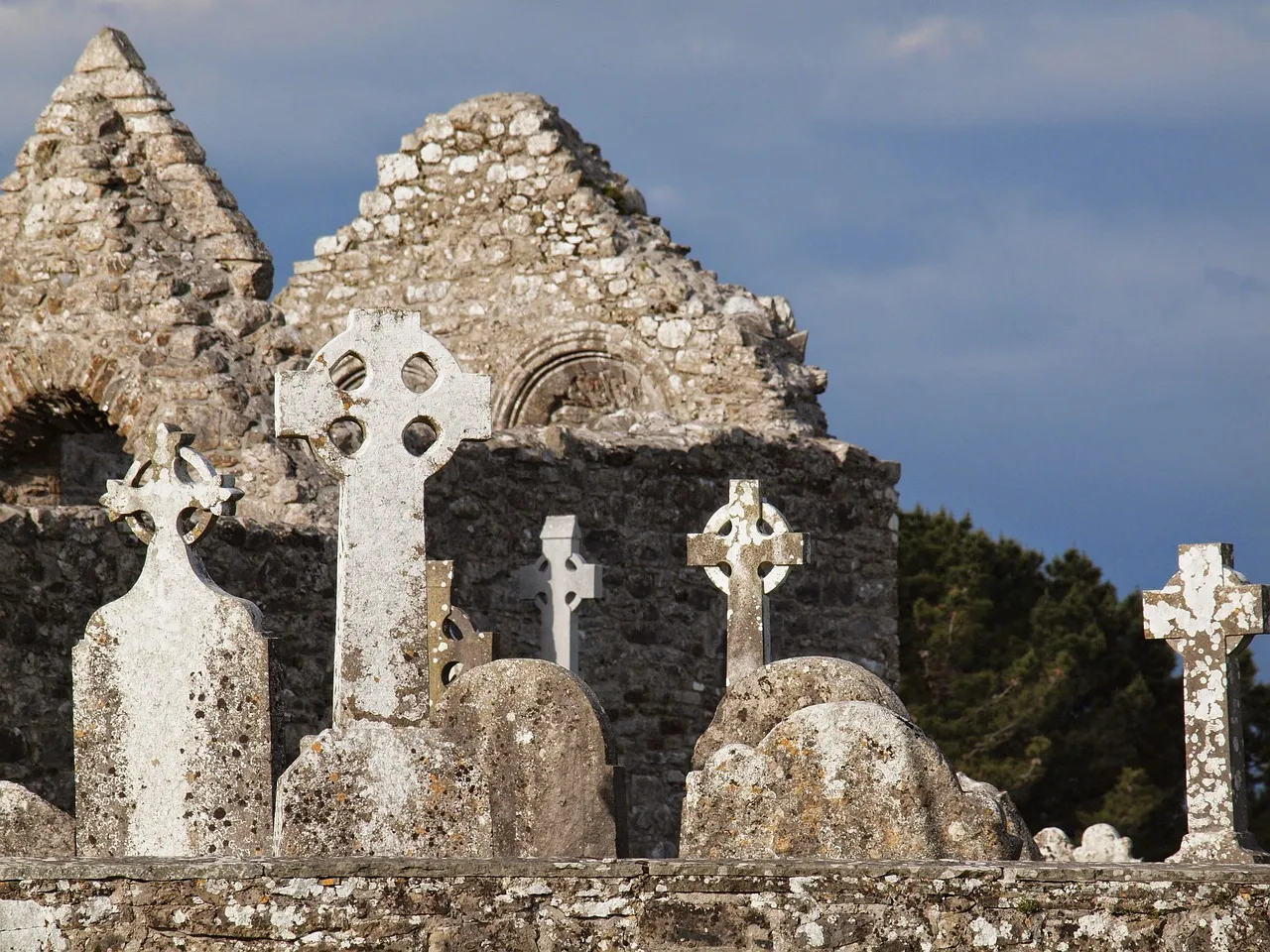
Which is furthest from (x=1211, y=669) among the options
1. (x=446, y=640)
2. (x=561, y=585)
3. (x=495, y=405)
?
(x=495, y=405)

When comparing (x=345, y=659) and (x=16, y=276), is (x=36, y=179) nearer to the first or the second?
(x=16, y=276)

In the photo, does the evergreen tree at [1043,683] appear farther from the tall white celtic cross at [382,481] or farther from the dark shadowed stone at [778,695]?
the tall white celtic cross at [382,481]

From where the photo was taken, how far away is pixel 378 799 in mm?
6621

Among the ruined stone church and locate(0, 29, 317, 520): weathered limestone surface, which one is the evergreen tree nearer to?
the ruined stone church

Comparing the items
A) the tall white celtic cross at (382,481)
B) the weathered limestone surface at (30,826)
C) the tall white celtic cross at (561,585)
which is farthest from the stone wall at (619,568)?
the tall white celtic cross at (382,481)

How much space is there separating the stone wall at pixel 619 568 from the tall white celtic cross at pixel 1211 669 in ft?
11.0

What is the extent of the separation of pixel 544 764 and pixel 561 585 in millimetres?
5624

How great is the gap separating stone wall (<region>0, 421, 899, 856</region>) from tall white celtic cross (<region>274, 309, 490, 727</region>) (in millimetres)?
3040

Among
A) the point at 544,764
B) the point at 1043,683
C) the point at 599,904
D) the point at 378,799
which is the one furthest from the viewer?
the point at 1043,683

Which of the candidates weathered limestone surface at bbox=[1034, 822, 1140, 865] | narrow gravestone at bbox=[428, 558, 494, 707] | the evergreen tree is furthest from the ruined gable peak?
the evergreen tree

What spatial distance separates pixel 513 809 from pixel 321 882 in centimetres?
151

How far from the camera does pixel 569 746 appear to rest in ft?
22.5

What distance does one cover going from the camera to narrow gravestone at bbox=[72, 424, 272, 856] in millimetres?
7008

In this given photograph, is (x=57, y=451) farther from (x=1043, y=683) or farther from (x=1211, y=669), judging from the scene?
(x=1043, y=683)
